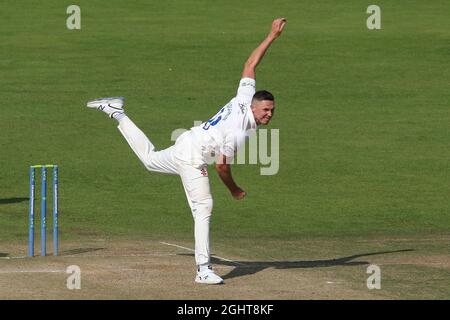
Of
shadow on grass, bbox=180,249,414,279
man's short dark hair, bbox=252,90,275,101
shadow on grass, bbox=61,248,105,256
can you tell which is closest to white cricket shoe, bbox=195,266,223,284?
shadow on grass, bbox=180,249,414,279

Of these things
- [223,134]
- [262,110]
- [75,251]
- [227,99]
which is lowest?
[75,251]

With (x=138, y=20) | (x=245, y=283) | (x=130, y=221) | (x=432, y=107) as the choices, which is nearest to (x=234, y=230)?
(x=130, y=221)

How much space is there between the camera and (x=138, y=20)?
143ft

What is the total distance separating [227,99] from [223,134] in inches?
796

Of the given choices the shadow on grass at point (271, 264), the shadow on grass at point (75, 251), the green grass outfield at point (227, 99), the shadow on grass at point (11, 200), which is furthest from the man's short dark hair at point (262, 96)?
the shadow on grass at point (11, 200)

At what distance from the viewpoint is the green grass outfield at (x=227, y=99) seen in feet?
78.3

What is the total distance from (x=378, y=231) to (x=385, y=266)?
216 inches

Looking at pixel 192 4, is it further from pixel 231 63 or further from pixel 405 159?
pixel 405 159

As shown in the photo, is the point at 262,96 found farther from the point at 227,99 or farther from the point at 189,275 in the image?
the point at 227,99

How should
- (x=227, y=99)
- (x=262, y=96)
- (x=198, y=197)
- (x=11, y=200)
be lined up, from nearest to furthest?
(x=262, y=96) → (x=198, y=197) → (x=11, y=200) → (x=227, y=99)

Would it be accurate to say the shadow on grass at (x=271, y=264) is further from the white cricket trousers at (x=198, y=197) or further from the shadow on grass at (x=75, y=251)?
the shadow on grass at (x=75, y=251)

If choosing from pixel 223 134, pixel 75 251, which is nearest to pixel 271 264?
pixel 223 134

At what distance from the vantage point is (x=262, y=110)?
1467 centimetres

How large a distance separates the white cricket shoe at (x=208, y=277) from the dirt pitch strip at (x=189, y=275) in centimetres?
9
